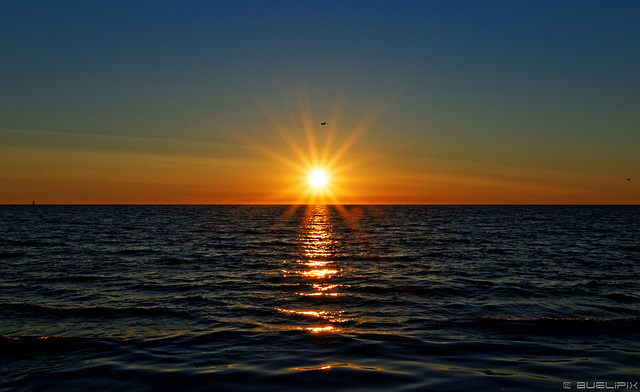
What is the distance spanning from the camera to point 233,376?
9617 mm

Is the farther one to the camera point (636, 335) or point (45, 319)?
point (45, 319)

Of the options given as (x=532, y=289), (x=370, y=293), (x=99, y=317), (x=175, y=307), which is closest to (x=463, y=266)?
(x=532, y=289)

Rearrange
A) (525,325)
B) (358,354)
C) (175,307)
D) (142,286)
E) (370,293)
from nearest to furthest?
(358,354) → (525,325) → (175,307) → (370,293) → (142,286)

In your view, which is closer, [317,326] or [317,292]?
[317,326]

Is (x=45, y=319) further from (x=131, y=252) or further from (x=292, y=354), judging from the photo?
(x=131, y=252)

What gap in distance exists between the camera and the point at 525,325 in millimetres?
13984

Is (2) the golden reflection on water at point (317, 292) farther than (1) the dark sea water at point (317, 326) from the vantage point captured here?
A: Yes

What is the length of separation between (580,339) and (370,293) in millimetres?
8335

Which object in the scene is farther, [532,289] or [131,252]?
[131,252]

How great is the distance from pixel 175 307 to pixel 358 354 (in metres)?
8.27

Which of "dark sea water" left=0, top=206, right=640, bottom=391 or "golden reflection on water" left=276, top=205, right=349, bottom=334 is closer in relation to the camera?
"dark sea water" left=0, top=206, right=640, bottom=391

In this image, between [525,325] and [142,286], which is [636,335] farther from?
[142,286]

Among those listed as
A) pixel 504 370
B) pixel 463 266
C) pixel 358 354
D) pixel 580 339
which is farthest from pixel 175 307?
pixel 463 266

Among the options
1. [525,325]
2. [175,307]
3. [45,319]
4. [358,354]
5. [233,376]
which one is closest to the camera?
[233,376]
